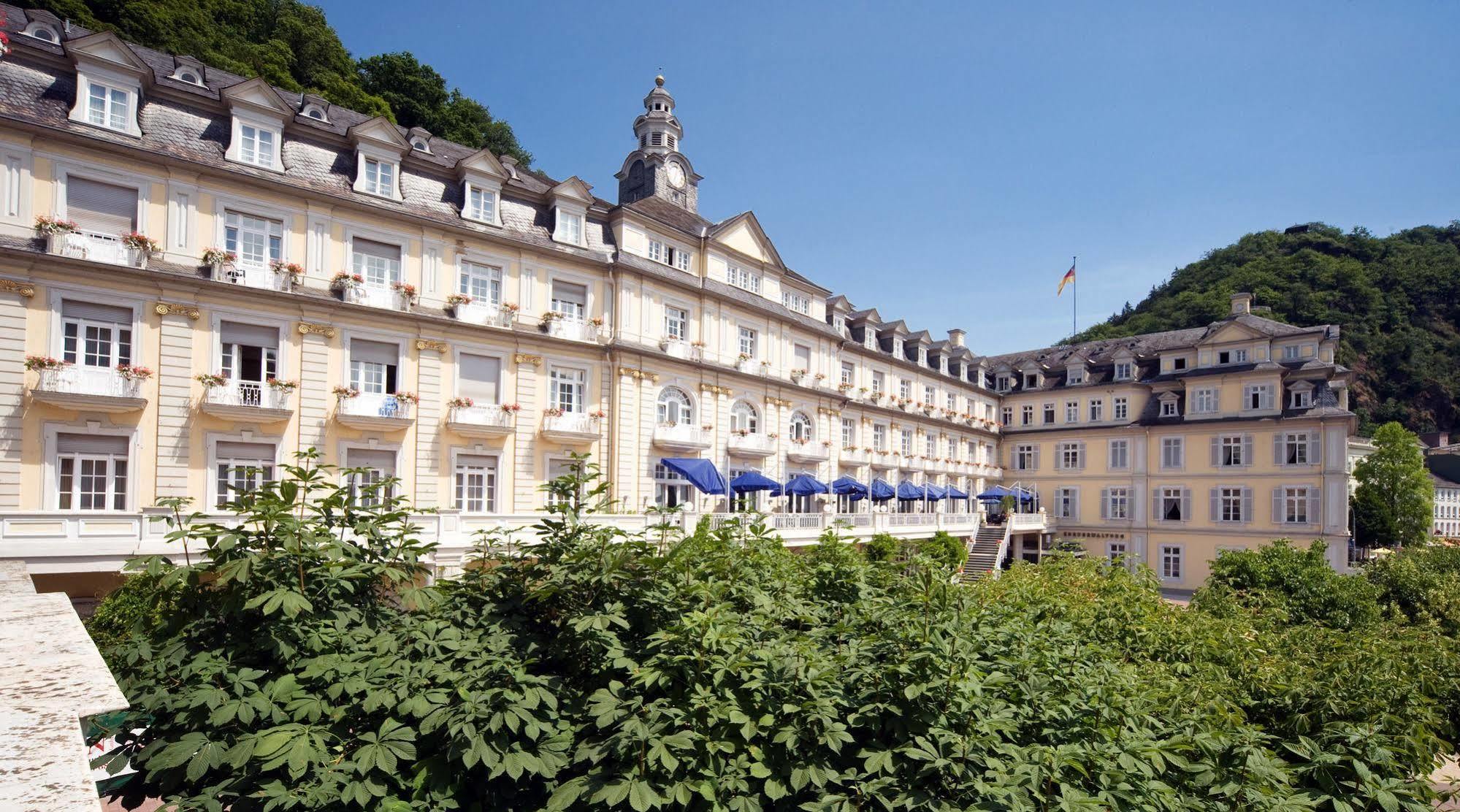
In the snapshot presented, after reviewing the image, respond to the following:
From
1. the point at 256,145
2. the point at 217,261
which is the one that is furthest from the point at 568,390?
the point at 256,145

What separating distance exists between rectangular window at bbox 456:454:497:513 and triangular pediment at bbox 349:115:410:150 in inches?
379

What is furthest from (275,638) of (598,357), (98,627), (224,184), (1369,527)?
(1369,527)

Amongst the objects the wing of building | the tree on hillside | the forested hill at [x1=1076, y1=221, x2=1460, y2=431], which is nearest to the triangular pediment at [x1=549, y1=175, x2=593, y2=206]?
the wing of building

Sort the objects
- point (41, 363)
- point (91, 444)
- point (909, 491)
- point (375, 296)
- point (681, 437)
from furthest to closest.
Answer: point (909, 491)
point (681, 437)
point (375, 296)
point (91, 444)
point (41, 363)

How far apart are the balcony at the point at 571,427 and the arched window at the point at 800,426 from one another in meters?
11.1

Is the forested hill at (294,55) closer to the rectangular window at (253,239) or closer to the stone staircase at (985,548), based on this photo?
the rectangular window at (253,239)

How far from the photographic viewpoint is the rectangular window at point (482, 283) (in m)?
23.0

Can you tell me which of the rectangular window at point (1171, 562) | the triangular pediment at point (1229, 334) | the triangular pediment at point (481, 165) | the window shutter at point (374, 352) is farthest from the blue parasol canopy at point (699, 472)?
the triangular pediment at point (1229, 334)

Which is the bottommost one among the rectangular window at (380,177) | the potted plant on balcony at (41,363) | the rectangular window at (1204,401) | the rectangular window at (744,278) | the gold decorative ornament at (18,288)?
the potted plant on balcony at (41,363)

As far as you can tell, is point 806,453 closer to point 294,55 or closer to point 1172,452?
point 1172,452

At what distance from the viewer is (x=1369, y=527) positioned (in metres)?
48.0

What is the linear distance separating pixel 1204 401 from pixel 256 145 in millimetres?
46293

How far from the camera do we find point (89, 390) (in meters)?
16.5

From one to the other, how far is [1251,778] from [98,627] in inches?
635
